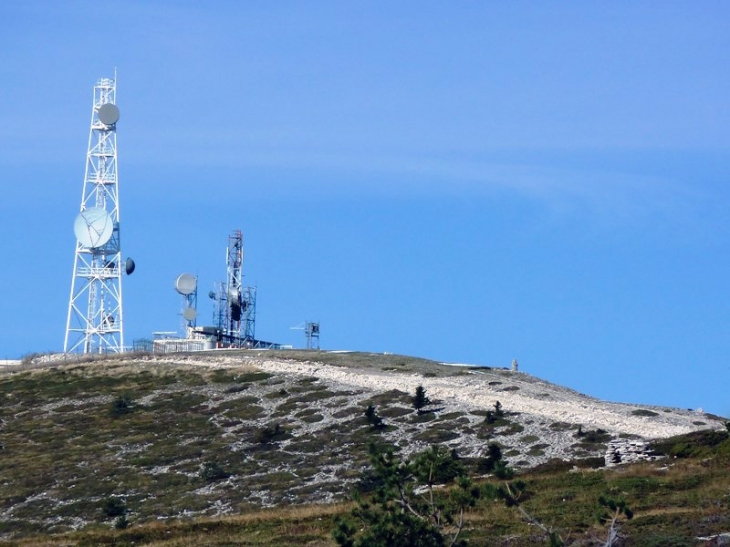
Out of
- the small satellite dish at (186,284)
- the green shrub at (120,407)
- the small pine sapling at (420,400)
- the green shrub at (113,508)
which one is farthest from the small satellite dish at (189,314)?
the green shrub at (113,508)

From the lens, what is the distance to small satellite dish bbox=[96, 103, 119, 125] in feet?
290

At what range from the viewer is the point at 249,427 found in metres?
62.7

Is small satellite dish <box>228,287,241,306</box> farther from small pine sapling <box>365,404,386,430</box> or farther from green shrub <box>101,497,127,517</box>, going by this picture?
green shrub <box>101,497,127,517</box>

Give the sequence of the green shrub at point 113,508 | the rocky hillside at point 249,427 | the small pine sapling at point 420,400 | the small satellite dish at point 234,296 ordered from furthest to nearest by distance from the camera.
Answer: the small satellite dish at point 234,296 < the small pine sapling at point 420,400 < the rocky hillside at point 249,427 < the green shrub at point 113,508

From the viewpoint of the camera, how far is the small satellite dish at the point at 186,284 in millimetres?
89188

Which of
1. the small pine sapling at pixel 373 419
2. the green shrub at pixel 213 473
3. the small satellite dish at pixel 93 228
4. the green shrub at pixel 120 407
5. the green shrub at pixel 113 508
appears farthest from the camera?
the small satellite dish at pixel 93 228

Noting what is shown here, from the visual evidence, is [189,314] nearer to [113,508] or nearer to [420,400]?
[420,400]

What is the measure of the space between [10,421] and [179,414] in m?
9.69

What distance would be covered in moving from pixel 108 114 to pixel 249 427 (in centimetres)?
3412

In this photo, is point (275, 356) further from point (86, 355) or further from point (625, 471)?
point (625, 471)

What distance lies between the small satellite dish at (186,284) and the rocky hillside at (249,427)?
9564 millimetres

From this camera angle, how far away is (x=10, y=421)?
6869cm

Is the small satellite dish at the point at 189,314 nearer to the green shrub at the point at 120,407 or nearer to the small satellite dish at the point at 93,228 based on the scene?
the small satellite dish at the point at 93,228

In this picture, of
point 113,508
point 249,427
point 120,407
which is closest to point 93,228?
point 120,407
